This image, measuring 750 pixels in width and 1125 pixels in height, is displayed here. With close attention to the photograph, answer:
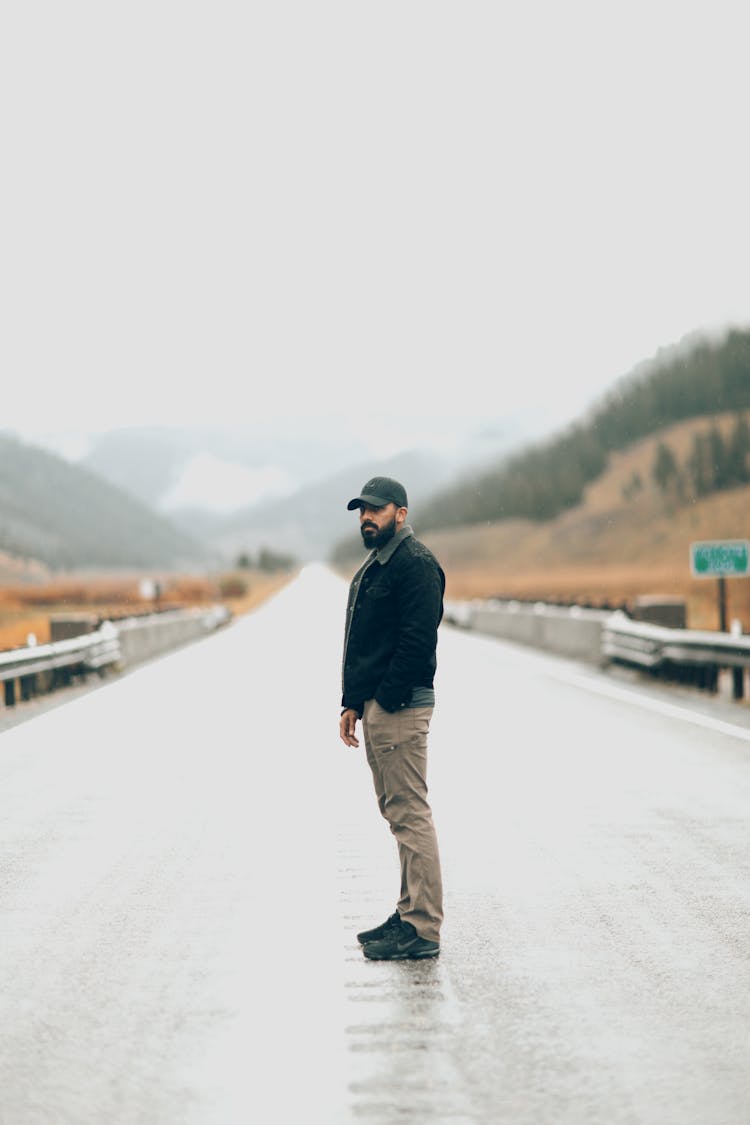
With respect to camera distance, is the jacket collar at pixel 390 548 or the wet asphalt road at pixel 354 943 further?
the jacket collar at pixel 390 548

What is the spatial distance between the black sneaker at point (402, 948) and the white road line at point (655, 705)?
27.3 ft

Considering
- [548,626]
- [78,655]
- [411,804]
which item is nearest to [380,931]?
[411,804]

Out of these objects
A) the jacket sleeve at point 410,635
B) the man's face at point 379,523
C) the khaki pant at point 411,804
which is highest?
the man's face at point 379,523

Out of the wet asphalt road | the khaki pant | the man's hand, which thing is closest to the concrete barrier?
the wet asphalt road

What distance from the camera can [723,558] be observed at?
72.4ft

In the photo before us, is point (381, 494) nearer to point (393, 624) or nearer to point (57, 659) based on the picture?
point (393, 624)

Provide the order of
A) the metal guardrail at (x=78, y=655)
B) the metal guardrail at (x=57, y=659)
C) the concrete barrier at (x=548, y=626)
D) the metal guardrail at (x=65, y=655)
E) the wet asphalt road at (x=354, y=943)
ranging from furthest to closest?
Answer: the concrete barrier at (x=548, y=626), the metal guardrail at (x=78, y=655), the metal guardrail at (x=57, y=659), the metal guardrail at (x=65, y=655), the wet asphalt road at (x=354, y=943)

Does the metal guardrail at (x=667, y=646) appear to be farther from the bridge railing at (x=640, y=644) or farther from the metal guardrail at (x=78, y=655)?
the metal guardrail at (x=78, y=655)

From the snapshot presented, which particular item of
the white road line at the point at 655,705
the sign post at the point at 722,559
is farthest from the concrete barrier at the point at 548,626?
the sign post at the point at 722,559

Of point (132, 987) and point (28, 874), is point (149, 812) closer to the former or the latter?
point (28, 874)

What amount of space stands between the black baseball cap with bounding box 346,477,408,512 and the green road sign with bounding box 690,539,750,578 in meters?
16.2

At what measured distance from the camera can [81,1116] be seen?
423cm

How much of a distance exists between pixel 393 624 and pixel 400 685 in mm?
273

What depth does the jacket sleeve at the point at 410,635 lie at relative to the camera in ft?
19.8
